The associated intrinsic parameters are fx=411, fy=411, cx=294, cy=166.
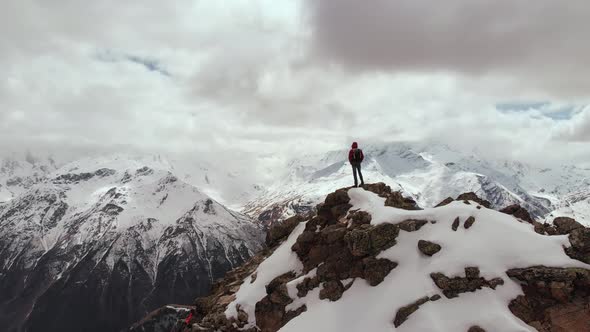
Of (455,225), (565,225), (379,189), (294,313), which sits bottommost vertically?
(294,313)

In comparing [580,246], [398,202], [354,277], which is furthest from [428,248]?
[398,202]

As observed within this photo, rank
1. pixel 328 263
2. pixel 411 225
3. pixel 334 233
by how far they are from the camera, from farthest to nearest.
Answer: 1. pixel 334 233
2. pixel 328 263
3. pixel 411 225

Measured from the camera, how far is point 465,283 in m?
29.9

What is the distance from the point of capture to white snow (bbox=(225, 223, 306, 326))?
136 ft

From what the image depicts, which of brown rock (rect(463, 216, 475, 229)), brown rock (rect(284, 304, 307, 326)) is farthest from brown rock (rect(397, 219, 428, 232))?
brown rock (rect(284, 304, 307, 326))

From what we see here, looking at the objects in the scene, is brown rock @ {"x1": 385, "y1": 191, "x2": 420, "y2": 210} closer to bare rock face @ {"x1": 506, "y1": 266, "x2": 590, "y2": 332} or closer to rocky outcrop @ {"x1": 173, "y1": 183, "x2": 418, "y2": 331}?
rocky outcrop @ {"x1": 173, "y1": 183, "x2": 418, "y2": 331}

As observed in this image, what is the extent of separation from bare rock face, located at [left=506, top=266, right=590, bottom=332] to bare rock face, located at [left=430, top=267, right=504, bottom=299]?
1875mm

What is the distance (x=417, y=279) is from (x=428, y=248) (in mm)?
3008

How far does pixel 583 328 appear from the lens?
26.3 meters

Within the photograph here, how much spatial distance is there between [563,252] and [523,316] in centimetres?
622

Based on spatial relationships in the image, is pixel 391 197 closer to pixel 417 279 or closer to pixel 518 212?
pixel 518 212

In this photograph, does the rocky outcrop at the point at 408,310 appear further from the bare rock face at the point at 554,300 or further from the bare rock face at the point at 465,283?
the bare rock face at the point at 554,300

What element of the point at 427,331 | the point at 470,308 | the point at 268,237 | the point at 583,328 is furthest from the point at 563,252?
the point at 268,237

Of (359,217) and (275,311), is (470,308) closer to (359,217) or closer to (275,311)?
(359,217)
